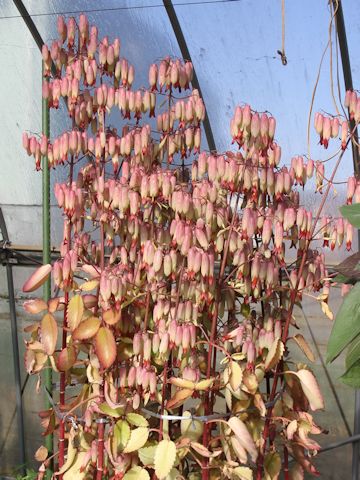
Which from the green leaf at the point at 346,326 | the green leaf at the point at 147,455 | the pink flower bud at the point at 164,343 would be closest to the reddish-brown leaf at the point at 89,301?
the pink flower bud at the point at 164,343

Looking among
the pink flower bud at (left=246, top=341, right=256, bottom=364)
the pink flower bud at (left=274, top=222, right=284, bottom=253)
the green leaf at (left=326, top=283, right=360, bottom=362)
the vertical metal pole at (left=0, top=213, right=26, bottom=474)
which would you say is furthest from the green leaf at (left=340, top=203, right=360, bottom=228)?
the vertical metal pole at (left=0, top=213, right=26, bottom=474)

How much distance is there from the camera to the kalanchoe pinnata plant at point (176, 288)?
1349 mm

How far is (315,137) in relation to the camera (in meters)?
2.22

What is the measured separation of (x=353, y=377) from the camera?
1.11 m

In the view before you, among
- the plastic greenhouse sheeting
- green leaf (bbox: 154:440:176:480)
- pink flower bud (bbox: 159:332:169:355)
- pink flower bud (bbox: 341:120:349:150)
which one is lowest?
green leaf (bbox: 154:440:176:480)

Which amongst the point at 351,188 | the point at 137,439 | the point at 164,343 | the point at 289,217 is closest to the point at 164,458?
the point at 137,439

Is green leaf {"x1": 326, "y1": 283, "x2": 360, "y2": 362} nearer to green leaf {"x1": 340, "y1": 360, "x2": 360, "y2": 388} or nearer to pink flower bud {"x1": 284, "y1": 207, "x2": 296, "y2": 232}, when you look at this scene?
green leaf {"x1": 340, "y1": 360, "x2": 360, "y2": 388}

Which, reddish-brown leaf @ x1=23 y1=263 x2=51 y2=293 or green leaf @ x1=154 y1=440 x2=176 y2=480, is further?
reddish-brown leaf @ x1=23 y1=263 x2=51 y2=293

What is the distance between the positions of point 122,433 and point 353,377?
54 cm

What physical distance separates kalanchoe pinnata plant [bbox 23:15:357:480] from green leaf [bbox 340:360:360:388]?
10.1 inches

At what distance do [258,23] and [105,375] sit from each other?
1.33 metres

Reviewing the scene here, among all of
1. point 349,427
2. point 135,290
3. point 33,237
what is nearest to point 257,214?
point 135,290

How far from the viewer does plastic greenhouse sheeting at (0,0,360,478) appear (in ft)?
7.00

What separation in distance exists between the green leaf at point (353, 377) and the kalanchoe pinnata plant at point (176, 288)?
0.26 metres
